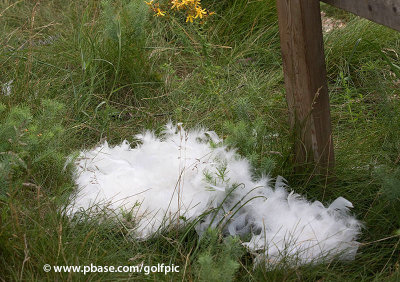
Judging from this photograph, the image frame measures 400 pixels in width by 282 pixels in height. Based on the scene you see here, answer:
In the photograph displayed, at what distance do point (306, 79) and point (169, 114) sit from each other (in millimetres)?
1245

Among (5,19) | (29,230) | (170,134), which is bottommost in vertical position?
(29,230)

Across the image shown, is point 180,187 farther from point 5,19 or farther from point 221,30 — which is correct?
point 5,19

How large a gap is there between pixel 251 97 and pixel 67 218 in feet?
4.76

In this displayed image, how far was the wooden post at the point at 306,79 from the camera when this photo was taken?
2.32 m

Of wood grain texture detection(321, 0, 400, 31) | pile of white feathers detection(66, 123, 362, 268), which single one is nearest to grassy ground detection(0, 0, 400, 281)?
pile of white feathers detection(66, 123, 362, 268)

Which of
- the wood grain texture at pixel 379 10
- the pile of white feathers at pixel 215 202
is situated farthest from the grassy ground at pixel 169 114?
the wood grain texture at pixel 379 10

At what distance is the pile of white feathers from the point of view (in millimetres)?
2238

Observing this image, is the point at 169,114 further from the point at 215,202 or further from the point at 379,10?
the point at 379,10

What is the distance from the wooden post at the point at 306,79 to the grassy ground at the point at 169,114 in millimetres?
99

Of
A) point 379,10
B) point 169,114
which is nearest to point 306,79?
point 379,10

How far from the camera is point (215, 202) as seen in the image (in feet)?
8.02

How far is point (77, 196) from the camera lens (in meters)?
2.55

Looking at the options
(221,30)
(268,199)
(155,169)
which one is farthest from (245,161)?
(221,30)

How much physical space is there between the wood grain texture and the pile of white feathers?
0.80m
